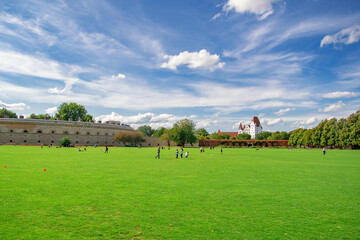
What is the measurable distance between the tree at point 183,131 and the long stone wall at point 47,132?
943 inches

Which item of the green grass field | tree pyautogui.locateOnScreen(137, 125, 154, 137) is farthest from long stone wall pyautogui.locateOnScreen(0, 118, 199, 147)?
the green grass field

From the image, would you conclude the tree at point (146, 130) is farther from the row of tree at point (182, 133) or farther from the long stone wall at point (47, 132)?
the row of tree at point (182, 133)

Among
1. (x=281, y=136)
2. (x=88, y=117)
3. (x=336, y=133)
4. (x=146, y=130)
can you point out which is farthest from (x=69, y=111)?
(x=281, y=136)

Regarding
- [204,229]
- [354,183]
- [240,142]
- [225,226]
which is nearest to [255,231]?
[225,226]

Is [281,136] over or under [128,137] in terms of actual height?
over

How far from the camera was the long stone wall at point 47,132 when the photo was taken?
6850 cm

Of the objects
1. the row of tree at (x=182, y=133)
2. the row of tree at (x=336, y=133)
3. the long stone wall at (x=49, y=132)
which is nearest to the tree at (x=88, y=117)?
the long stone wall at (x=49, y=132)

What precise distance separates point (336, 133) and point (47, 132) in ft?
268

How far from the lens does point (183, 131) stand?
7362 centimetres

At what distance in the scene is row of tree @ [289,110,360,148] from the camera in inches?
2367

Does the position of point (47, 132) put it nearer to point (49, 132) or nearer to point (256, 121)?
point (49, 132)

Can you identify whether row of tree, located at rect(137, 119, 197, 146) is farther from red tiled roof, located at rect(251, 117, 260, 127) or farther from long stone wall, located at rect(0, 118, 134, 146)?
red tiled roof, located at rect(251, 117, 260, 127)

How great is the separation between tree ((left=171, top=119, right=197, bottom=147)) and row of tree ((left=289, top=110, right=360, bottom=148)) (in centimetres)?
3718

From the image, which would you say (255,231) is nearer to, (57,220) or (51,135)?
(57,220)
